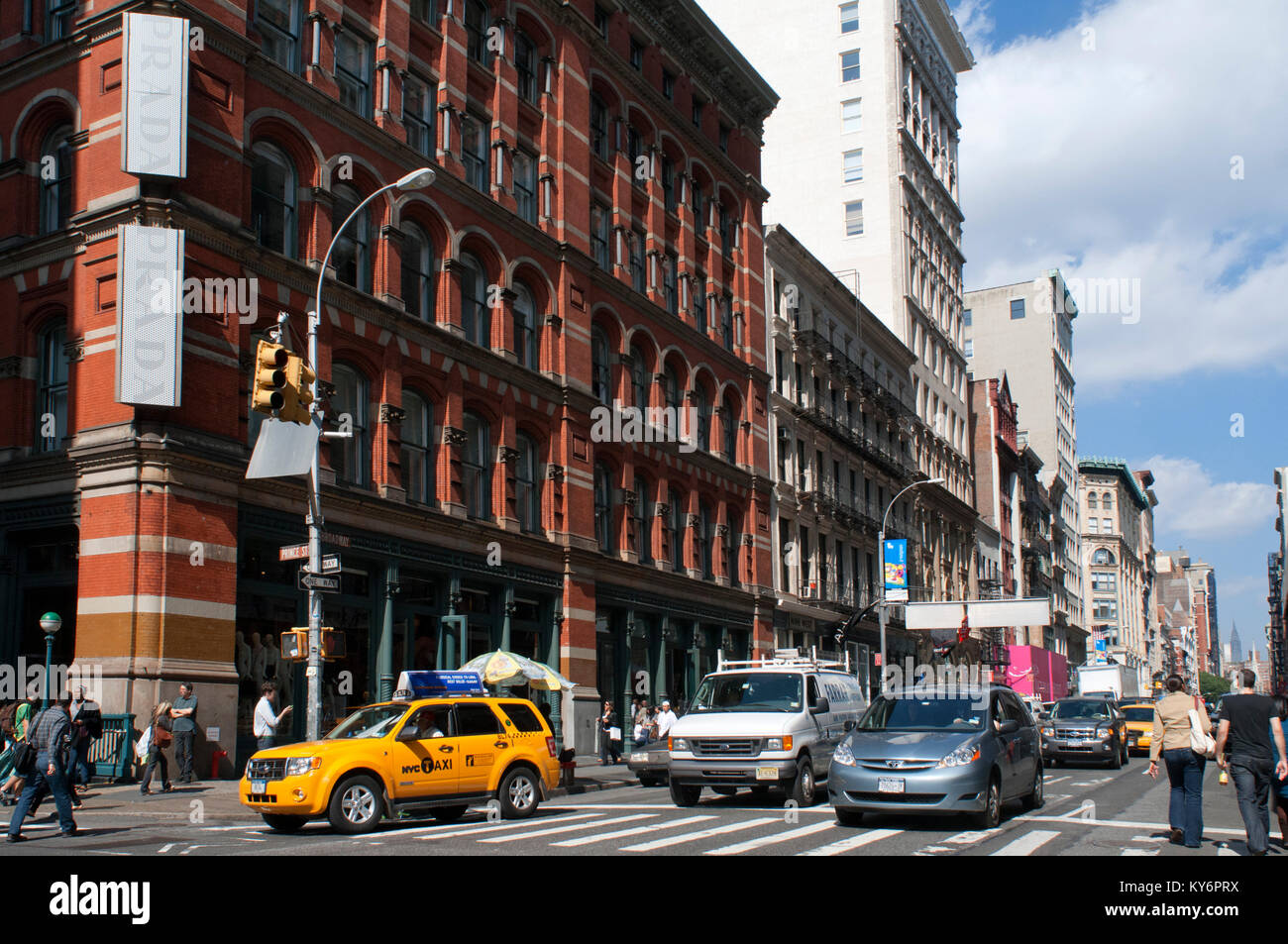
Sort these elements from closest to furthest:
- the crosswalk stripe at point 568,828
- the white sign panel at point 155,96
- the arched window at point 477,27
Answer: the crosswalk stripe at point 568,828
the white sign panel at point 155,96
the arched window at point 477,27

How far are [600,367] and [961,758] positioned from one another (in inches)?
984

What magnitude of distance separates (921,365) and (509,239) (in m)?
44.4

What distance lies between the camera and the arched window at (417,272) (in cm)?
3019

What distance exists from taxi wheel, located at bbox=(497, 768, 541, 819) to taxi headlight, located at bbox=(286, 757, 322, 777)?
10.2 feet

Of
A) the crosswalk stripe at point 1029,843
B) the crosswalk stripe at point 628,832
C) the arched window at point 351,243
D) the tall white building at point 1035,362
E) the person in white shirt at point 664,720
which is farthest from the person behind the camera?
the tall white building at point 1035,362

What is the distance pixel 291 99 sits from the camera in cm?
2670

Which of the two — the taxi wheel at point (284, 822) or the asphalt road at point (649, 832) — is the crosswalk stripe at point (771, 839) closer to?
the asphalt road at point (649, 832)

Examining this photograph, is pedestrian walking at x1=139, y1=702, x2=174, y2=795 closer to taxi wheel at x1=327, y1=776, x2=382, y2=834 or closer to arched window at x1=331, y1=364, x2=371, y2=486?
taxi wheel at x1=327, y1=776, x2=382, y2=834

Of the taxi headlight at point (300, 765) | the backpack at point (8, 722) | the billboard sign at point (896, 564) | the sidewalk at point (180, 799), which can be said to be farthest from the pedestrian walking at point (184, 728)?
the billboard sign at point (896, 564)

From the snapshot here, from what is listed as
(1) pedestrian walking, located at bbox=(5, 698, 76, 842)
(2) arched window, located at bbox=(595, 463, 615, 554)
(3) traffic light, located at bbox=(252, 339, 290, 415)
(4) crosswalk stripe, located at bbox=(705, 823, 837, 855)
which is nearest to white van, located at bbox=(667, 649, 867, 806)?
(4) crosswalk stripe, located at bbox=(705, 823, 837, 855)

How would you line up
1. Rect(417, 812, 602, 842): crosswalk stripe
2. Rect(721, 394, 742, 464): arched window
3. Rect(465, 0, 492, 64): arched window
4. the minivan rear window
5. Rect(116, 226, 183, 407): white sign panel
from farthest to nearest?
Rect(721, 394, 742, 464): arched window < Rect(465, 0, 492, 64): arched window < Rect(116, 226, 183, 407): white sign panel < the minivan rear window < Rect(417, 812, 602, 842): crosswalk stripe

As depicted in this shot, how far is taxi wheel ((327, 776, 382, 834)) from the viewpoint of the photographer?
1541 centimetres

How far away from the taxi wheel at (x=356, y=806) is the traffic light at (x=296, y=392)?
4.76 meters
